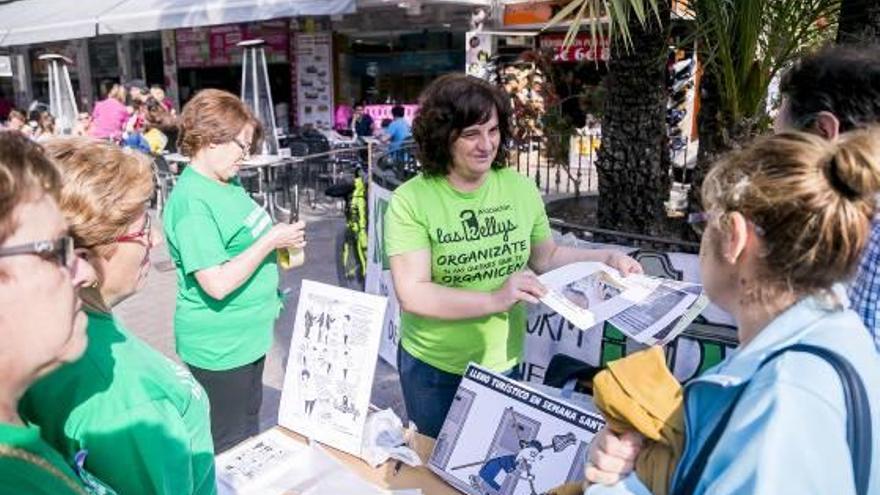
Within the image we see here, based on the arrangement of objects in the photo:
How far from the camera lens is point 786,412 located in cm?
89

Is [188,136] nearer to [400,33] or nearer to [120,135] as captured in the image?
[120,135]

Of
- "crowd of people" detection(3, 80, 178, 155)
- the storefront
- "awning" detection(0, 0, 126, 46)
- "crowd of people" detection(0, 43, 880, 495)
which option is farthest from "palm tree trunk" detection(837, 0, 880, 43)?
the storefront

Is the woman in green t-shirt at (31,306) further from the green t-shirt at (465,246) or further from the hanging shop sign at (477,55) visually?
the hanging shop sign at (477,55)

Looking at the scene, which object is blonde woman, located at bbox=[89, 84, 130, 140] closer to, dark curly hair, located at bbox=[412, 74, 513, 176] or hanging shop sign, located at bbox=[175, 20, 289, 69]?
hanging shop sign, located at bbox=[175, 20, 289, 69]

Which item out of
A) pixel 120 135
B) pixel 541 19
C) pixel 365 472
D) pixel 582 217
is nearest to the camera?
pixel 365 472

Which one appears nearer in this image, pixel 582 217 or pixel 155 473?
pixel 155 473

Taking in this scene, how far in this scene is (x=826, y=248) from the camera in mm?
984

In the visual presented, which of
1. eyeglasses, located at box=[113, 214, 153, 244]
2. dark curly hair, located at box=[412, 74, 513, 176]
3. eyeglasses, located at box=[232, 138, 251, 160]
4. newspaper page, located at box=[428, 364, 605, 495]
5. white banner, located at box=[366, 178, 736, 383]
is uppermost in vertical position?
dark curly hair, located at box=[412, 74, 513, 176]

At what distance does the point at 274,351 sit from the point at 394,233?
2868mm

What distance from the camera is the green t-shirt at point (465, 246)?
211 cm

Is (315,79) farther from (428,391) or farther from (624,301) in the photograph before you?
(624,301)

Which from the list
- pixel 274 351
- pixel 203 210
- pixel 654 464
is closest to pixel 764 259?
pixel 654 464

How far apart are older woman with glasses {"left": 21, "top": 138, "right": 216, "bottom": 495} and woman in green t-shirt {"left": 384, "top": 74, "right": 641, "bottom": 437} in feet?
2.59

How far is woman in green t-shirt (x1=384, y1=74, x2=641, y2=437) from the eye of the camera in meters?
2.07
